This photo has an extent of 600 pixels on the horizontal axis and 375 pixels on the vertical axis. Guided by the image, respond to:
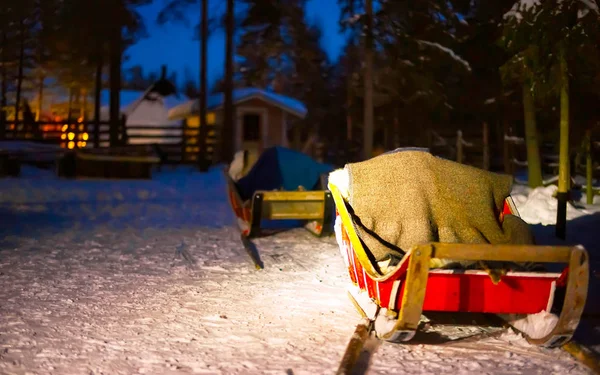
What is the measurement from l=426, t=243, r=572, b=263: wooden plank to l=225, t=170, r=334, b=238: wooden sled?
251 inches

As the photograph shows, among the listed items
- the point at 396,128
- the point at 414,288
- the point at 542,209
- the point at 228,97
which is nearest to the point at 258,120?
the point at 228,97

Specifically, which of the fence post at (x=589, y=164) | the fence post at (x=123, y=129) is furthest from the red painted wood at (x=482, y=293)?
the fence post at (x=123, y=129)

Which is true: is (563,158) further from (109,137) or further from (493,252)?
(109,137)

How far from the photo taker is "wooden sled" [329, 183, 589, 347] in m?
5.23

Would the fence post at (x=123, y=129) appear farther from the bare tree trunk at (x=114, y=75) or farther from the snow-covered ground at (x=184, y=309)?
the snow-covered ground at (x=184, y=309)

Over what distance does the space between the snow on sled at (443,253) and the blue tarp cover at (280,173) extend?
252 inches

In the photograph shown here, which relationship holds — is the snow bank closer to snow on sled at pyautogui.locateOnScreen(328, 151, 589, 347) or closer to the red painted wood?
snow on sled at pyautogui.locateOnScreen(328, 151, 589, 347)

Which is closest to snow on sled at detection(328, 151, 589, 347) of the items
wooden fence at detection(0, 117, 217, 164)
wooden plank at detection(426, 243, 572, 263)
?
wooden plank at detection(426, 243, 572, 263)

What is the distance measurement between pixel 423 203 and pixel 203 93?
962 inches

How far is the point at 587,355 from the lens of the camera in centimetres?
552

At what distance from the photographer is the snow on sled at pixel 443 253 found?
210 inches

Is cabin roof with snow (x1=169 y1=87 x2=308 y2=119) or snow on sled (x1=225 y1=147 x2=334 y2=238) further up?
cabin roof with snow (x1=169 y1=87 x2=308 y2=119)

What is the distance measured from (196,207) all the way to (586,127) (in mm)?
8381

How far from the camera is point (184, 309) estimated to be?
7.04 m
